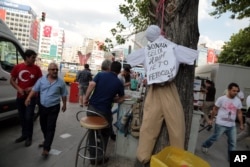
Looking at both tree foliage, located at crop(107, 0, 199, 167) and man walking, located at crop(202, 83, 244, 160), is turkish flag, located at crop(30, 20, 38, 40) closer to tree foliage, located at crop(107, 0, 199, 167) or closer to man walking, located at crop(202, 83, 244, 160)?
man walking, located at crop(202, 83, 244, 160)

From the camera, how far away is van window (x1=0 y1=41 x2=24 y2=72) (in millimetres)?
7699

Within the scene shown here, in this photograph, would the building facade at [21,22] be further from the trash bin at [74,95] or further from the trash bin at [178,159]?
Answer: the trash bin at [178,159]

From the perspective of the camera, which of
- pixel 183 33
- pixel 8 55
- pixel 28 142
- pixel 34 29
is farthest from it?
pixel 34 29

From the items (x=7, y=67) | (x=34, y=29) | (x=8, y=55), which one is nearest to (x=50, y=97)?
(x=7, y=67)

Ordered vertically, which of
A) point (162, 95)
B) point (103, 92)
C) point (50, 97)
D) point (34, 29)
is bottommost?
point (50, 97)

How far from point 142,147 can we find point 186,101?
31.2 inches

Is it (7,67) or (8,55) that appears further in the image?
(8,55)

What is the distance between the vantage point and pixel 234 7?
16000 millimetres

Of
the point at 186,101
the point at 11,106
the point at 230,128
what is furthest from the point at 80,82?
the point at 186,101

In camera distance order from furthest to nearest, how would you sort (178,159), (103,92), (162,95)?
(103,92), (162,95), (178,159)

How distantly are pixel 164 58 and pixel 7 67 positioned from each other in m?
5.02

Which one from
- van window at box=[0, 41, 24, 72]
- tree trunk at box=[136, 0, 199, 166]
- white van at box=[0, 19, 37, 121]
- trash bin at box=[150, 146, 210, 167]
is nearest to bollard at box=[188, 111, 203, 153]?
tree trunk at box=[136, 0, 199, 166]

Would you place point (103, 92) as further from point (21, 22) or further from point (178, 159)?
point (21, 22)

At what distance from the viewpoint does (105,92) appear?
18.5 ft
